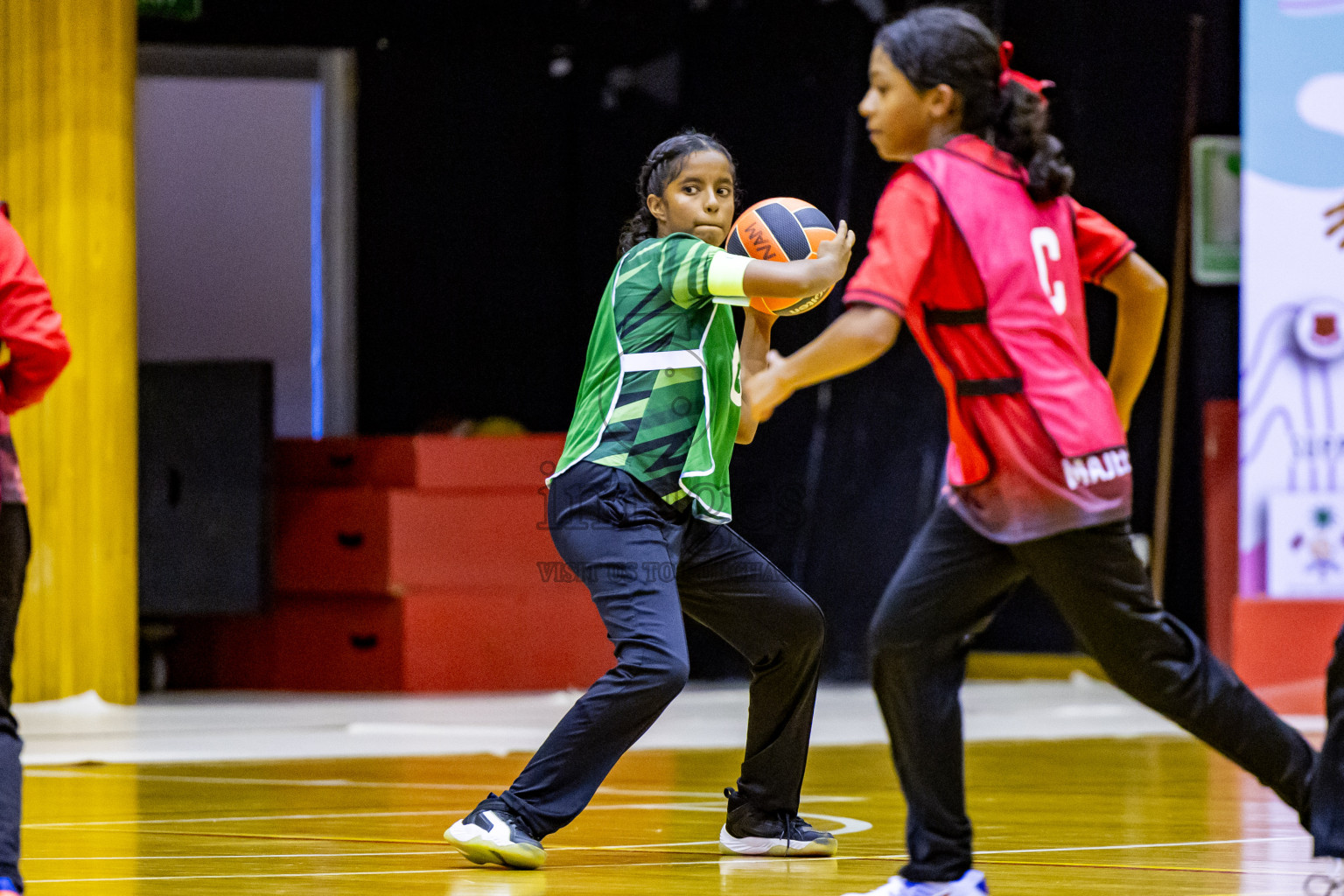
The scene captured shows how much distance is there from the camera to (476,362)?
10.3 m

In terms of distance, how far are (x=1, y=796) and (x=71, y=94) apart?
19.1 feet

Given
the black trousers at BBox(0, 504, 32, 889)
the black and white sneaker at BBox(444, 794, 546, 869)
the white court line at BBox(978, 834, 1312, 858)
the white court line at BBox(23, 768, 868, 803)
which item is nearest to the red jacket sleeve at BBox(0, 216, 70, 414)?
the black trousers at BBox(0, 504, 32, 889)

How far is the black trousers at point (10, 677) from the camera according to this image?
3004mm

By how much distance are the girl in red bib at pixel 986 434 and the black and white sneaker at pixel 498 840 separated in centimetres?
87

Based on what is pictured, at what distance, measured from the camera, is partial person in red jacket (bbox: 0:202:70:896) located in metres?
3.02

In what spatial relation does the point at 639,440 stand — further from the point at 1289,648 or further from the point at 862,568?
the point at 862,568

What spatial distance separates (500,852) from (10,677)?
1039mm

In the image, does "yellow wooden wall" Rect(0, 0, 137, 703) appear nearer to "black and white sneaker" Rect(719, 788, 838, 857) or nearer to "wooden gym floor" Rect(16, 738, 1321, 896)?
"wooden gym floor" Rect(16, 738, 1321, 896)

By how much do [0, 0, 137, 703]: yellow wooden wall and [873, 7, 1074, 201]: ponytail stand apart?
19.2 feet

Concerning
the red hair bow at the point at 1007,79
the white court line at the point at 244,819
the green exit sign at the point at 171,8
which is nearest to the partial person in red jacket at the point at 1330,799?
the red hair bow at the point at 1007,79

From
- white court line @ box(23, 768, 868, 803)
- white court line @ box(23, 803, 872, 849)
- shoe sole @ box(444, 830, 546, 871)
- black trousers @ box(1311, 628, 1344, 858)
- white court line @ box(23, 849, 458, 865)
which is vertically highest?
black trousers @ box(1311, 628, 1344, 858)

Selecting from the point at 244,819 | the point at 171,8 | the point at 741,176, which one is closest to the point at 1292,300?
the point at 741,176

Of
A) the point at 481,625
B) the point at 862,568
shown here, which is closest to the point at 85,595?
the point at 481,625

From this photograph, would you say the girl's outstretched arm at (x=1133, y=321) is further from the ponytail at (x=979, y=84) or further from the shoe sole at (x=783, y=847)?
the shoe sole at (x=783, y=847)
